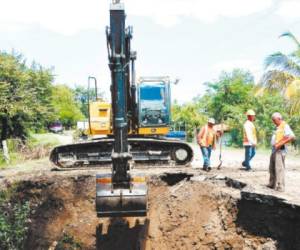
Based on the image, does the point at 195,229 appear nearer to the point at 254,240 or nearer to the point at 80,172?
the point at 254,240

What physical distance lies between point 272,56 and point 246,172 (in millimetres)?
10239

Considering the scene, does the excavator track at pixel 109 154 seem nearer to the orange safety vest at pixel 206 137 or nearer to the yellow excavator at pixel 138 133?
the yellow excavator at pixel 138 133

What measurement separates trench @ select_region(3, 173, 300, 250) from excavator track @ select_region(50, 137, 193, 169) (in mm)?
1723

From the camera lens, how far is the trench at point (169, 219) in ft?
28.6

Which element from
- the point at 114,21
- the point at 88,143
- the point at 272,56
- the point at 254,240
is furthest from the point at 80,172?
the point at 272,56

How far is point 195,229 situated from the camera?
10023 mm

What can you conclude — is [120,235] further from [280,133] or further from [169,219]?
[280,133]

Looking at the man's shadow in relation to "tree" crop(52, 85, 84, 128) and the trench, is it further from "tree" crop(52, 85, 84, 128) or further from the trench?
"tree" crop(52, 85, 84, 128)

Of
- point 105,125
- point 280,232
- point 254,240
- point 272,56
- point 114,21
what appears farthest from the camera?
point 272,56

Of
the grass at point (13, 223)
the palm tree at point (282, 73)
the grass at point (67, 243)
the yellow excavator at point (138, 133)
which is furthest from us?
the palm tree at point (282, 73)

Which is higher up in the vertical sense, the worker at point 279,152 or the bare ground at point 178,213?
the worker at point 279,152

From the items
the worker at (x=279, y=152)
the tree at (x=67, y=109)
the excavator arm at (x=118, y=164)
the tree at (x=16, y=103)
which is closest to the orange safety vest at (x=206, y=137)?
the worker at (x=279, y=152)

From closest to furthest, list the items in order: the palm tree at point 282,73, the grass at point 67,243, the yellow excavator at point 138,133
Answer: the grass at point 67,243 < the yellow excavator at point 138,133 < the palm tree at point 282,73

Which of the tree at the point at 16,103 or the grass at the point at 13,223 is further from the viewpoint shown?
the tree at the point at 16,103
